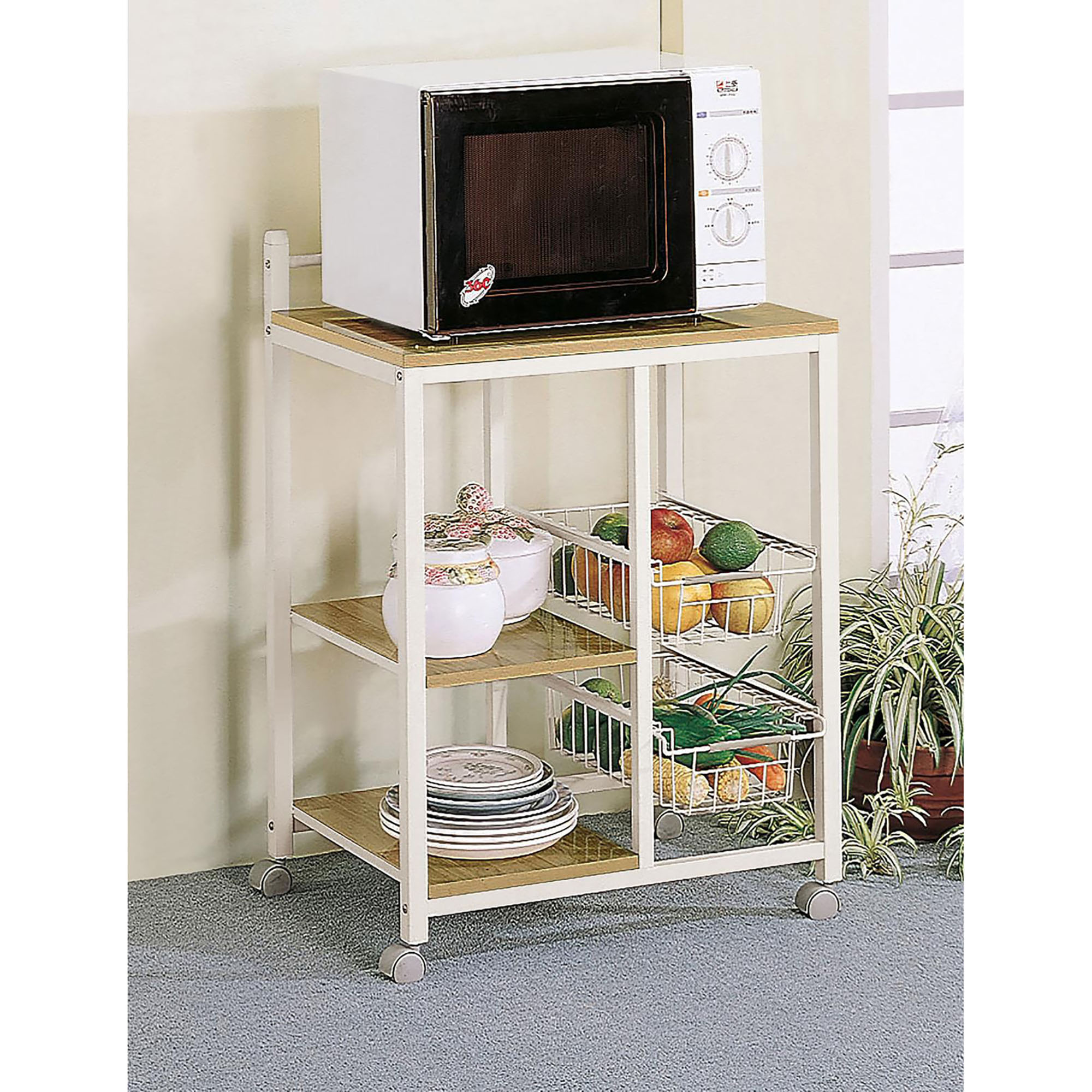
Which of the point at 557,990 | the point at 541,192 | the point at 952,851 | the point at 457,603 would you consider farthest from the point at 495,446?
the point at 952,851

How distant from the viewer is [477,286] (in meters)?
2.30

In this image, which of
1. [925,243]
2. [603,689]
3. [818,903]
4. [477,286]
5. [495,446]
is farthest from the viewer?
[925,243]

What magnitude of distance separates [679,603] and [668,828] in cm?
57

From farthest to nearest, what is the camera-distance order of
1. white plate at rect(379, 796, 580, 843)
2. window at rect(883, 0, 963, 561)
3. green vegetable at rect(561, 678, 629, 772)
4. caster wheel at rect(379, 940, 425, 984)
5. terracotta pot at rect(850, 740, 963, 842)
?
window at rect(883, 0, 963, 561) < terracotta pot at rect(850, 740, 963, 842) < green vegetable at rect(561, 678, 629, 772) < white plate at rect(379, 796, 580, 843) < caster wheel at rect(379, 940, 425, 984)

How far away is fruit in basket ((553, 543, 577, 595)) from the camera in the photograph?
2748mm

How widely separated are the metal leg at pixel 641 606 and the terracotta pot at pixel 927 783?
56cm

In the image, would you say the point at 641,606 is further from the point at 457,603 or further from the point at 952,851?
the point at 952,851

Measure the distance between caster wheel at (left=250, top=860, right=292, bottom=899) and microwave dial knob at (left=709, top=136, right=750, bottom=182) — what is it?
1.25 metres

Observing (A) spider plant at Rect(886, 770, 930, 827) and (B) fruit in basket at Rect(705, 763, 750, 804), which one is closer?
(B) fruit in basket at Rect(705, 763, 750, 804)

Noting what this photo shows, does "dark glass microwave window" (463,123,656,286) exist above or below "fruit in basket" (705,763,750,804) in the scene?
above

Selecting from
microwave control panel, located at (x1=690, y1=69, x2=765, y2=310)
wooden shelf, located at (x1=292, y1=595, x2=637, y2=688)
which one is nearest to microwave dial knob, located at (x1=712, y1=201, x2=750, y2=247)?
microwave control panel, located at (x1=690, y1=69, x2=765, y2=310)

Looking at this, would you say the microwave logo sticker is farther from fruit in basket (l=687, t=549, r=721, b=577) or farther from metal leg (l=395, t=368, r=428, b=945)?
fruit in basket (l=687, t=549, r=721, b=577)

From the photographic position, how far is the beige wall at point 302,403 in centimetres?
266
